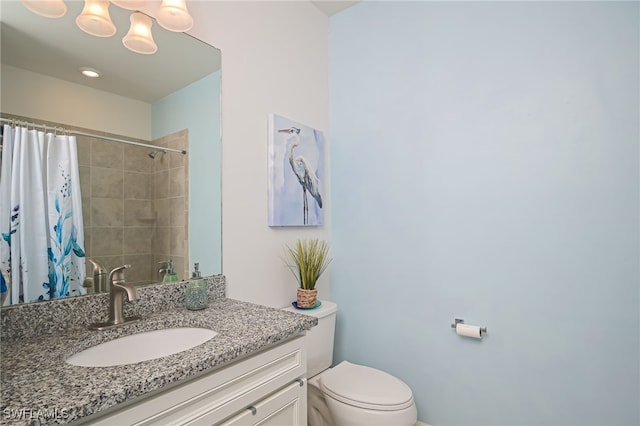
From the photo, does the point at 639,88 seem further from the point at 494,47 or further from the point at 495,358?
→ the point at 495,358

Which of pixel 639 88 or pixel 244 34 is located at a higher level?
pixel 244 34

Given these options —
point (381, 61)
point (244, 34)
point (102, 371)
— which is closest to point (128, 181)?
point (102, 371)

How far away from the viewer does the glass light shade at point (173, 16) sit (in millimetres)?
1194

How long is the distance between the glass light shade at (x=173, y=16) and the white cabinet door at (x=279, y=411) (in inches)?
53.8

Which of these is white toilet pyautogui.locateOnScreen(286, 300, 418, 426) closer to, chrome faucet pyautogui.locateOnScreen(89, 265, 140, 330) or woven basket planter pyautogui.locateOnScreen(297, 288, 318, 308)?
woven basket planter pyautogui.locateOnScreen(297, 288, 318, 308)

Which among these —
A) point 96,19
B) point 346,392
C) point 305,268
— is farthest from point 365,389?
point 96,19

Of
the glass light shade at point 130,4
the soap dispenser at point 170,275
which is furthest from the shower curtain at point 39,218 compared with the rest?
the glass light shade at point 130,4

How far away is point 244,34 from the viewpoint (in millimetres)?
1603

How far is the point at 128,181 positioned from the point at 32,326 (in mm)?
540

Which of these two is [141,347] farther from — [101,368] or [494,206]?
[494,206]

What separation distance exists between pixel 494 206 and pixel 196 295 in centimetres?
141

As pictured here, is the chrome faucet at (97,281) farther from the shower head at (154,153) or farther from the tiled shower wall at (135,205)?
the shower head at (154,153)

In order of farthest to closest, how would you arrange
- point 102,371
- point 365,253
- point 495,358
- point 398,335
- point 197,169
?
point 365,253 < point 398,335 < point 495,358 < point 197,169 < point 102,371

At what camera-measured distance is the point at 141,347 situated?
102 cm
